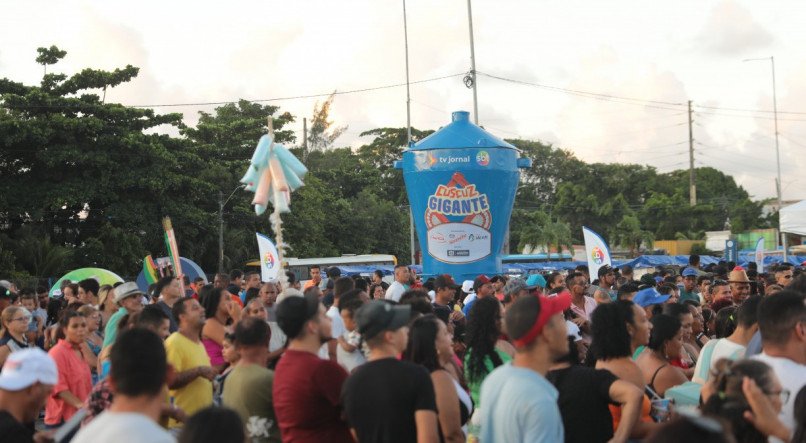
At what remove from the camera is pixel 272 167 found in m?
7.89

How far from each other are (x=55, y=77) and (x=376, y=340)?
31.4 m

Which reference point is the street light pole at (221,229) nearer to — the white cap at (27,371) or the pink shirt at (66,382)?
the pink shirt at (66,382)

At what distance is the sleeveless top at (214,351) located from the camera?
7.05 m

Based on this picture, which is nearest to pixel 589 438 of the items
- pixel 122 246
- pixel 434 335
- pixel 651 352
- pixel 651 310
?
pixel 434 335

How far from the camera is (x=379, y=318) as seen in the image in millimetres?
4504

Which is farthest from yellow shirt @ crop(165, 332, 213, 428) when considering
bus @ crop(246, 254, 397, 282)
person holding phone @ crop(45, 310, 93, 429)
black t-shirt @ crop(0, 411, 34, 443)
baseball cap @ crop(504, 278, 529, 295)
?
bus @ crop(246, 254, 397, 282)

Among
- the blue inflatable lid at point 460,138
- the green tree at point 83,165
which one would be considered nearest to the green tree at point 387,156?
the green tree at point 83,165

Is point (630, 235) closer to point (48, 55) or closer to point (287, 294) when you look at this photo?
point (48, 55)

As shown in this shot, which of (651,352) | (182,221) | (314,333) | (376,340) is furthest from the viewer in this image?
(182,221)

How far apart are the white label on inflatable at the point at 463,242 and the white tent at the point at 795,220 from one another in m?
5.32

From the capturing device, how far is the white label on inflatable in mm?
18109

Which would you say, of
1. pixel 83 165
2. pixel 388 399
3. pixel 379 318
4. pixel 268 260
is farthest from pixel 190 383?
pixel 83 165

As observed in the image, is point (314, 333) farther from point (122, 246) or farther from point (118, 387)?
point (122, 246)

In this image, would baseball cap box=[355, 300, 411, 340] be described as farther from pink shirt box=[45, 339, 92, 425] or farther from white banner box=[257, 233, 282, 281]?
white banner box=[257, 233, 282, 281]
